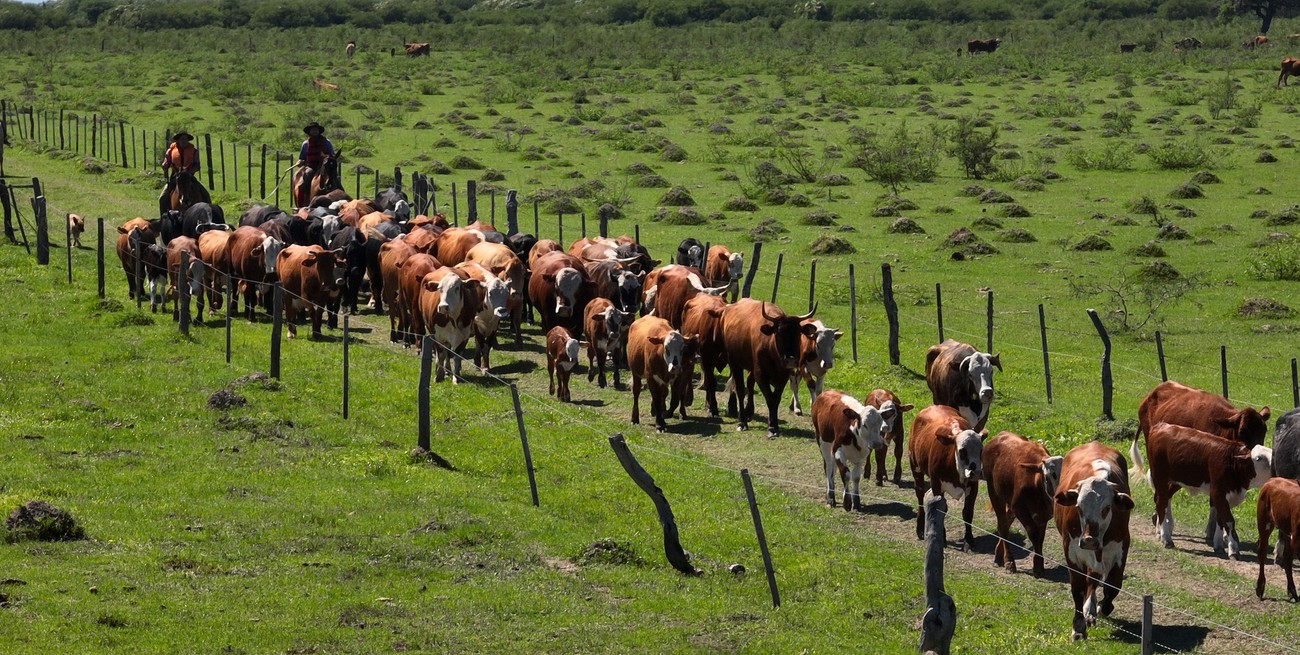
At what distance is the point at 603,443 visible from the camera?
1905 cm

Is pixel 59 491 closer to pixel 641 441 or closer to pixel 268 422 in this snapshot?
pixel 268 422

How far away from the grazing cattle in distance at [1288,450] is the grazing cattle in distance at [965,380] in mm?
3745

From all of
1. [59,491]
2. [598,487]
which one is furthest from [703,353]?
[59,491]

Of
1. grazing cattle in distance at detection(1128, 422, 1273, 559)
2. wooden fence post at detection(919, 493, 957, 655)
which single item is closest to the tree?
grazing cattle in distance at detection(1128, 422, 1273, 559)

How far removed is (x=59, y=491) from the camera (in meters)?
15.7

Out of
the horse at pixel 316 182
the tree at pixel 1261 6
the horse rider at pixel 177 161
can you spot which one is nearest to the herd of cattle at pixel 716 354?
the horse at pixel 316 182

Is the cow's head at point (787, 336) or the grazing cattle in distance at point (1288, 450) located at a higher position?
the cow's head at point (787, 336)

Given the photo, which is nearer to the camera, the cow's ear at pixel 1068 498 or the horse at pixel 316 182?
the cow's ear at pixel 1068 498

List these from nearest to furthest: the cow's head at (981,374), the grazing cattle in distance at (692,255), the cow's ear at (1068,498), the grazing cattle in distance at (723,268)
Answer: the cow's ear at (1068,498) < the cow's head at (981,374) < the grazing cattle in distance at (723,268) < the grazing cattle in distance at (692,255)

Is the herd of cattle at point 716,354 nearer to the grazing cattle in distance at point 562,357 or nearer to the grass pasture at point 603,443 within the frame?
the grazing cattle in distance at point 562,357

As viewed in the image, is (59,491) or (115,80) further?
(115,80)

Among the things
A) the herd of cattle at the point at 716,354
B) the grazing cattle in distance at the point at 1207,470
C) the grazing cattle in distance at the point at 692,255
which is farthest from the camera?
the grazing cattle in distance at the point at 692,255

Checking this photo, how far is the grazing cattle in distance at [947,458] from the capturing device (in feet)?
48.3

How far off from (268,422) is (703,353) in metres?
6.15
